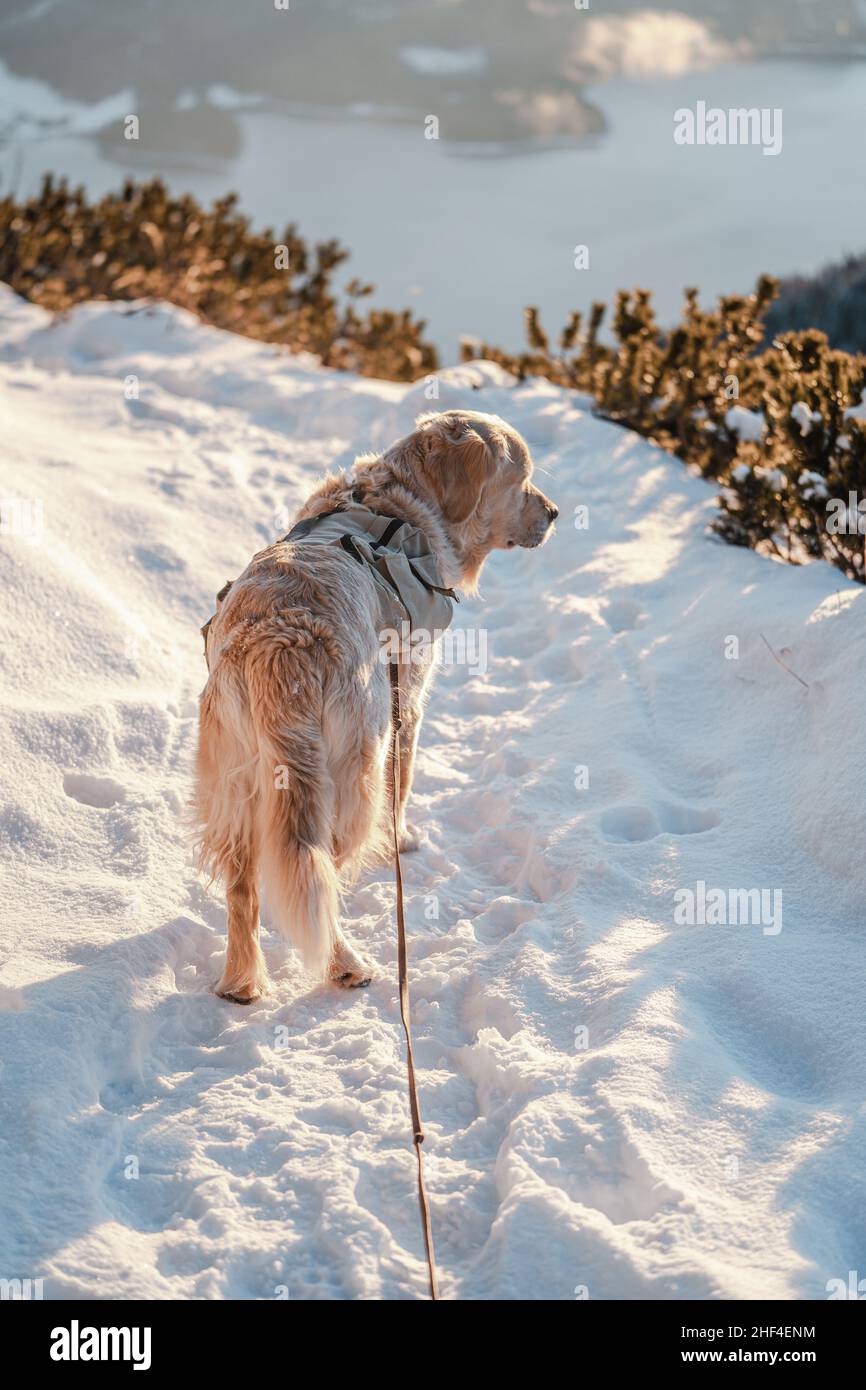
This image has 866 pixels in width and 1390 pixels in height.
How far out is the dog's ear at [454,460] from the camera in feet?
14.0

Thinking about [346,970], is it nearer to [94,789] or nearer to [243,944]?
[243,944]

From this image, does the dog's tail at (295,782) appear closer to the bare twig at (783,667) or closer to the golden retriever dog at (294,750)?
the golden retriever dog at (294,750)

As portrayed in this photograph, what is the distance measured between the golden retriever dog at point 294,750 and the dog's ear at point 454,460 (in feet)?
2.68

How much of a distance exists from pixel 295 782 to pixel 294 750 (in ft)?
0.29

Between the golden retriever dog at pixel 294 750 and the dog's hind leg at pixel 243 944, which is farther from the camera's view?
the dog's hind leg at pixel 243 944

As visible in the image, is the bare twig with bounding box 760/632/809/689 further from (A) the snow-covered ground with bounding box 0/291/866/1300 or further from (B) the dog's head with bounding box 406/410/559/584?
(B) the dog's head with bounding box 406/410/559/584

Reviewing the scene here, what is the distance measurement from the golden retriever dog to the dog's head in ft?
2.68

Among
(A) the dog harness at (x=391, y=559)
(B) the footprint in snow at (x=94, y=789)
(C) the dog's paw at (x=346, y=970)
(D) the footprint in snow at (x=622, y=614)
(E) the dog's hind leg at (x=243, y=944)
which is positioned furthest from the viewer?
→ (D) the footprint in snow at (x=622, y=614)

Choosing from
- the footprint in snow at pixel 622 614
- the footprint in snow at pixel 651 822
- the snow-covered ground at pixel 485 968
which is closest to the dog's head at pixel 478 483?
the snow-covered ground at pixel 485 968

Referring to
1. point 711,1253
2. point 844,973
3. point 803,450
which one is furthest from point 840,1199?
point 803,450

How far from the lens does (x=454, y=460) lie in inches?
168

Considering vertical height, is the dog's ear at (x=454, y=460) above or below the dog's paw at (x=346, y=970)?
above

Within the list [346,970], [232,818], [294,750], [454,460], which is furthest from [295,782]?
[454,460]

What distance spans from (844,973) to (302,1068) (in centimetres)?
166
